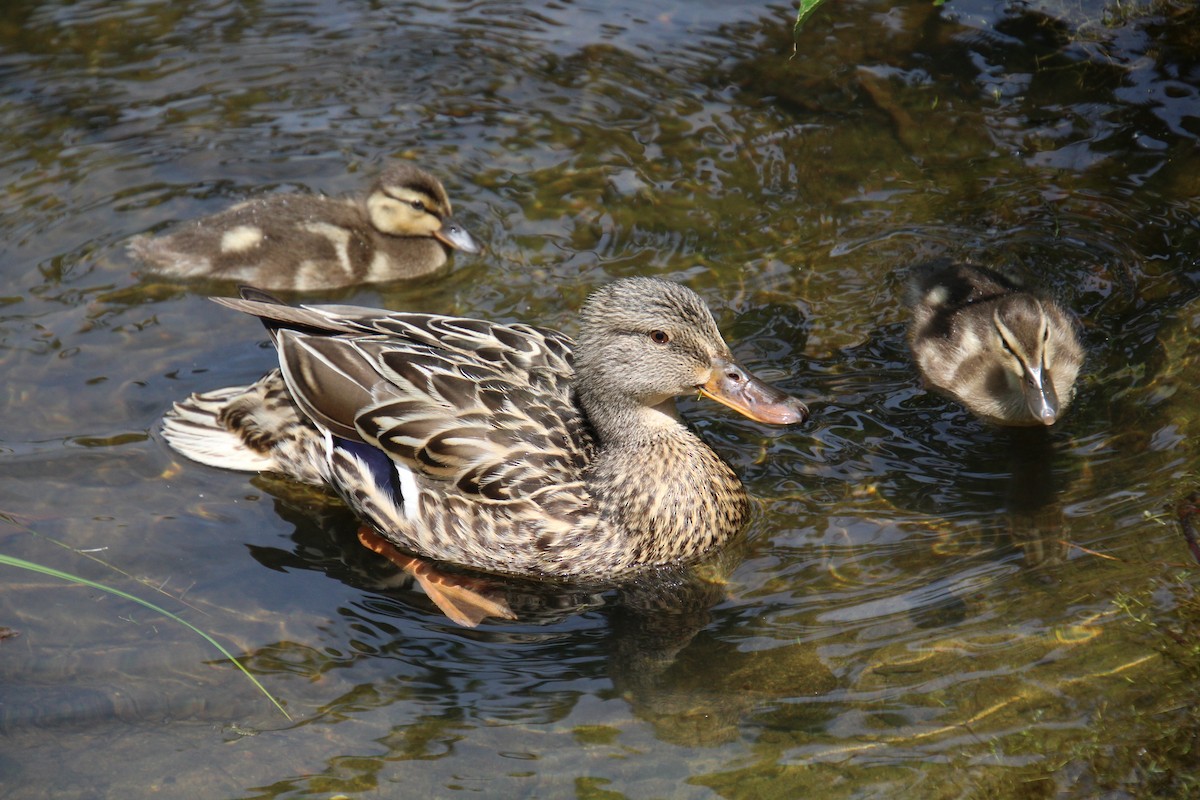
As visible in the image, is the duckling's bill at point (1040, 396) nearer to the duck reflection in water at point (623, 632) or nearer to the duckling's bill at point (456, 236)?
the duck reflection in water at point (623, 632)

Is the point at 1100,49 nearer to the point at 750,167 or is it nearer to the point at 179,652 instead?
the point at 750,167

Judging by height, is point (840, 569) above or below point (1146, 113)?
below

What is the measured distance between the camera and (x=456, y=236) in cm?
503

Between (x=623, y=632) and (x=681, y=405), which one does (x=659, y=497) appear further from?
(x=681, y=405)

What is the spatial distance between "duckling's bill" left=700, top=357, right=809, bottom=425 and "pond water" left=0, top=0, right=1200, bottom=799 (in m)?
0.29

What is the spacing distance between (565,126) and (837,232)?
1.36 meters

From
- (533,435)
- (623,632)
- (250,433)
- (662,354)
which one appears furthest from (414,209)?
(623,632)

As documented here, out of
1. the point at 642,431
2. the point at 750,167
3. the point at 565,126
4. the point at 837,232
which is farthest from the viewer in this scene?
the point at 565,126

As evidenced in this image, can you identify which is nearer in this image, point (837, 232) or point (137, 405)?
point (137, 405)

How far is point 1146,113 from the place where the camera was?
4.88 metres

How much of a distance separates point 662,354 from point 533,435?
456mm

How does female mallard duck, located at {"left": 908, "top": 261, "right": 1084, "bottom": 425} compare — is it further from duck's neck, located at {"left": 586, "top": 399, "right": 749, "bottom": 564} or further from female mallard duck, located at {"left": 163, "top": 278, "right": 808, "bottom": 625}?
duck's neck, located at {"left": 586, "top": 399, "right": 749, "bottom": 564}

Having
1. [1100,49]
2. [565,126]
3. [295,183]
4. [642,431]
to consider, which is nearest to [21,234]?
[295,183]

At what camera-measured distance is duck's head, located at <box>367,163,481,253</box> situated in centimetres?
497
